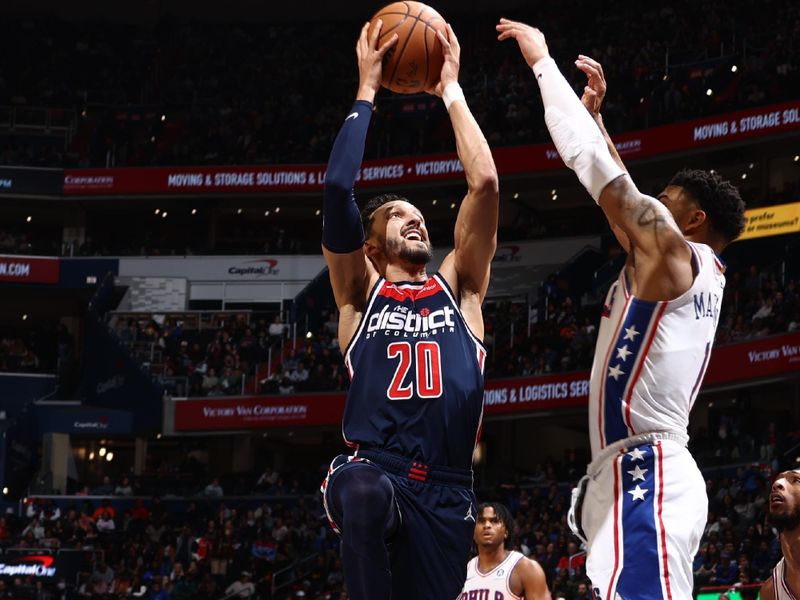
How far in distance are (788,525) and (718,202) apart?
286cm

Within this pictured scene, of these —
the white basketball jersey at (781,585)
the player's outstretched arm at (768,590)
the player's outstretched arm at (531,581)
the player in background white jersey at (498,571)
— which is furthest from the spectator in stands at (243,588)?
the white basketball jersey at (781,585)

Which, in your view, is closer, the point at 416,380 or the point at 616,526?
the point at 616,526

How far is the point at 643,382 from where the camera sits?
14.6 feet

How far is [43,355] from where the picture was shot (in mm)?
36938

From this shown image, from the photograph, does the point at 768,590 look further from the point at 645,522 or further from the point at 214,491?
the point at 214,491

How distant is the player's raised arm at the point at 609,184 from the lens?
434 cm

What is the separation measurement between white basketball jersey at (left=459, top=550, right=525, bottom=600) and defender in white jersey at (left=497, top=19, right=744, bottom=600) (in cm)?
397

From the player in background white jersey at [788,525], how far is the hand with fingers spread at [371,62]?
11.1ft

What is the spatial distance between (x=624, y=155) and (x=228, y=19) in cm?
1680

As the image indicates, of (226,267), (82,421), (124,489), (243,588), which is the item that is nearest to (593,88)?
(243,588)

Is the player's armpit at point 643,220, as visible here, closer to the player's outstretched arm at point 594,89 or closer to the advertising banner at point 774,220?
the player's outstretched arm at point 594,89

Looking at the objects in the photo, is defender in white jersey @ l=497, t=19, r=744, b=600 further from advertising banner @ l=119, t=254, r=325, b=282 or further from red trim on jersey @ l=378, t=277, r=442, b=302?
advertising banner @ l=119, t=254, r=325, b=282

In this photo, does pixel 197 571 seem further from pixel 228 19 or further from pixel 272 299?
pixel 228 19

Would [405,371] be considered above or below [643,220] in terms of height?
below
